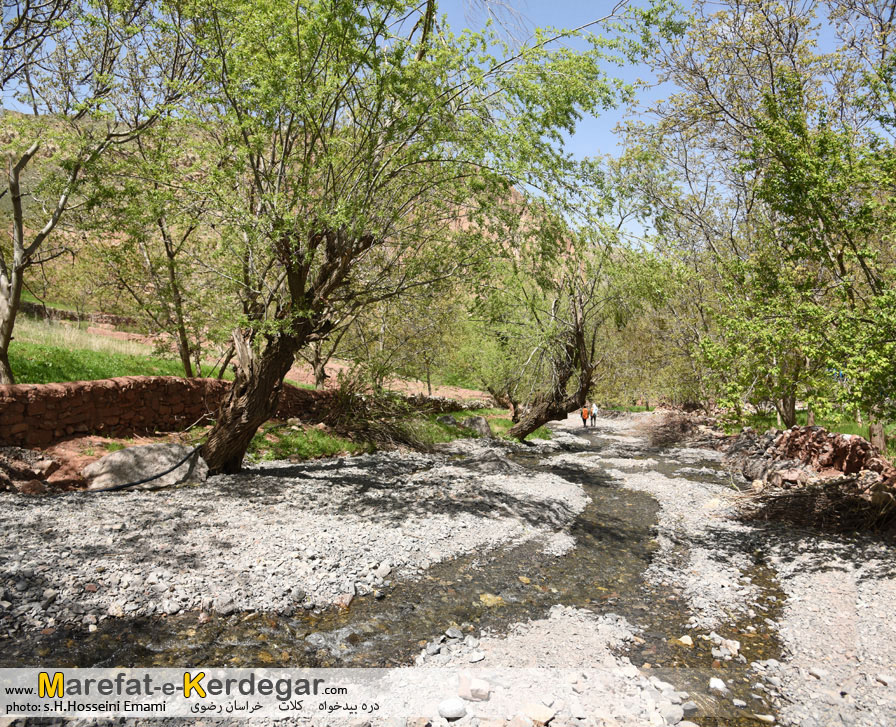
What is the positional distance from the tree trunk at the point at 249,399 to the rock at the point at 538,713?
6891mm

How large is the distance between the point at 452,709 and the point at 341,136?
8.56 meters

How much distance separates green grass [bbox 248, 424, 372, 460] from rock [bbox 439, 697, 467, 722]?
8.64 meters

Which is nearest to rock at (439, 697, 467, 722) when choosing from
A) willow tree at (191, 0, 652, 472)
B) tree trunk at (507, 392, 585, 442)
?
willow tree at (191, 0, 652, 472)

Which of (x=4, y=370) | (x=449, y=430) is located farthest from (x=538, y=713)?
(x=449, y=430)

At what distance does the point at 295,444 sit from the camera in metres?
12.9

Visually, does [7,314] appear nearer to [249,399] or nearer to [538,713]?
[249,399]

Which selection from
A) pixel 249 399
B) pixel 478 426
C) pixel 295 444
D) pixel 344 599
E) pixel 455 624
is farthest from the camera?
pixel 478 426

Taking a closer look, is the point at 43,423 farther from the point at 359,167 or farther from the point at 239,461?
the point at 359,167

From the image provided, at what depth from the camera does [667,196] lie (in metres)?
17.2

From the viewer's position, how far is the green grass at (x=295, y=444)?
12.1 meters

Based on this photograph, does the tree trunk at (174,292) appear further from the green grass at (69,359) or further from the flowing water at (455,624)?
the flowing water at (455,624)

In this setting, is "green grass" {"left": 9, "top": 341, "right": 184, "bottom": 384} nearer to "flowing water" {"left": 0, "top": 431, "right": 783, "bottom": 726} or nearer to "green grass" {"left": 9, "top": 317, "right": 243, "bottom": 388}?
"green grass" {"left": 9, "top": 317, "right": 243, "bottom": 388}

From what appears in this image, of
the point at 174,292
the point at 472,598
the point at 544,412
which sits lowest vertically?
the point at 472,598

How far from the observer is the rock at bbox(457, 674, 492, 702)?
4.17m
